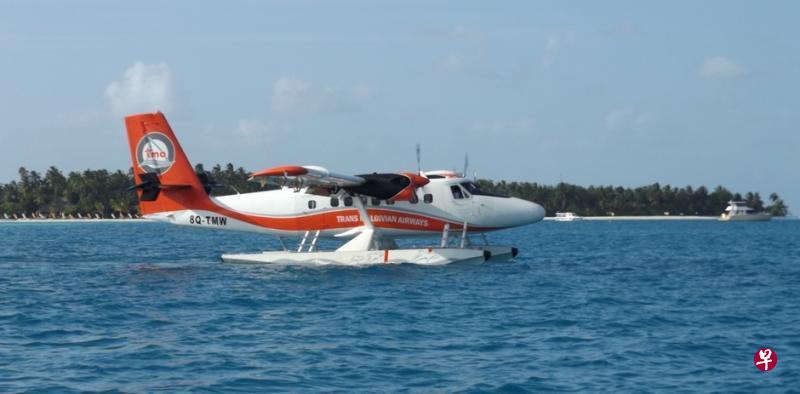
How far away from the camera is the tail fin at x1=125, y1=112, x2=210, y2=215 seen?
3275 centimetres

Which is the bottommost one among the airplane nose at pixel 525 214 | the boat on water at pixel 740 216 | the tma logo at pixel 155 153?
the airplane nose at pixel 525 214

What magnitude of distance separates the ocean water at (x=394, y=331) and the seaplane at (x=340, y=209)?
5.28 feet

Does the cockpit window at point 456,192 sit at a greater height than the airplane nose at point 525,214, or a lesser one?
greater

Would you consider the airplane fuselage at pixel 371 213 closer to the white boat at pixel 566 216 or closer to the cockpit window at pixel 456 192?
the cockpit window at pixel 456 192

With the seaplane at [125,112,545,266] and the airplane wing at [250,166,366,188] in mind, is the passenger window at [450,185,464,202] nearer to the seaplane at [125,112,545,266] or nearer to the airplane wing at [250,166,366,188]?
the seaplane at [125,112,545,266]

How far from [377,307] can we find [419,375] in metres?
7.02

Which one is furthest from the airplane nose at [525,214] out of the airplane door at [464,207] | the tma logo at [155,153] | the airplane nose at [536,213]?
the tma logo at [155,153]

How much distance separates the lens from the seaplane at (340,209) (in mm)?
31219

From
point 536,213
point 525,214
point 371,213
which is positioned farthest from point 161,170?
point 536,213

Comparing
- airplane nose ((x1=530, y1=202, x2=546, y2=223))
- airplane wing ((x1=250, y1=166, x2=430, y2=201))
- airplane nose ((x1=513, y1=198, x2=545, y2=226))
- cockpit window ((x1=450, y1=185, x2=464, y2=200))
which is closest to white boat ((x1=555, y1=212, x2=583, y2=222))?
airplane nose ((x1=530, y1=202, x2=546, y2=223))

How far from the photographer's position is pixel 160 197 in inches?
1298

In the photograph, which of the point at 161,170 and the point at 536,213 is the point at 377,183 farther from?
the point at 161,170

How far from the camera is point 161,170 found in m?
33.0

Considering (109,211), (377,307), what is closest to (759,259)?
(377,307)
